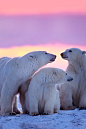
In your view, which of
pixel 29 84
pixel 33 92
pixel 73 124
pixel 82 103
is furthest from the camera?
pixel 82 103

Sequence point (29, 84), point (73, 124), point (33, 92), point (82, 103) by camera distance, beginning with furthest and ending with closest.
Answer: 1. point (82, 103)
2. point (29, 84)
3. point (33, 92)
4. point (73, 124)

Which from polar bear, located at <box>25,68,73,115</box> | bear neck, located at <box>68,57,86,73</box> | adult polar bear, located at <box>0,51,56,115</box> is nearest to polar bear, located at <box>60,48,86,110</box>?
bear neck, located at <box>68,57,86,73</box>

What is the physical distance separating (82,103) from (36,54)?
241 centimetres

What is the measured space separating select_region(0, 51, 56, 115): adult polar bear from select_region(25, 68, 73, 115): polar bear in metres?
0.27

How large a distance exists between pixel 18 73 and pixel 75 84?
223 cm

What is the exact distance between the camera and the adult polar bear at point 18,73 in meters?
6.78

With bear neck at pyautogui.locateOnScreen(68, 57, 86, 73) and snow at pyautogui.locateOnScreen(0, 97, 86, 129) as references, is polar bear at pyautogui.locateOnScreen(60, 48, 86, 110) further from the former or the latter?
snow at pyautogui.locateOnScreen(0, 97, 86, 129)

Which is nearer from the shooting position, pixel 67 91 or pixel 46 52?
pixel 46 52

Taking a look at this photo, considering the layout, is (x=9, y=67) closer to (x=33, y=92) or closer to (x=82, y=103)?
(x=33, y=92)

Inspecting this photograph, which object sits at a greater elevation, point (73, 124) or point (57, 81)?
point (57, 81)

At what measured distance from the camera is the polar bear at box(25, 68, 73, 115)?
6.52 m

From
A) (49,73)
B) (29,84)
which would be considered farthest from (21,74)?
(49,73)

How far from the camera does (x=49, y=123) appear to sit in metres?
5.36

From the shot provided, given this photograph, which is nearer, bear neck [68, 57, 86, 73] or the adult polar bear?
the adult polar bear
